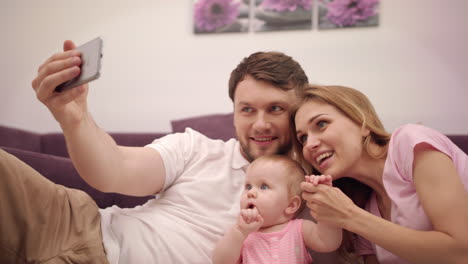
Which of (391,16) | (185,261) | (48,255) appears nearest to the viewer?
(48,255)

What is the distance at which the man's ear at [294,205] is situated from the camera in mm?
1097

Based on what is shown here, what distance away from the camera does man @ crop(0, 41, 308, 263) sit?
91cm

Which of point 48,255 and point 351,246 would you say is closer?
point 48,255

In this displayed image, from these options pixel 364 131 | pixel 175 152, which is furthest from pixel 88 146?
pixel 364 131

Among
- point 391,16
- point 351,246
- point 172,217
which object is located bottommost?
point 351,246

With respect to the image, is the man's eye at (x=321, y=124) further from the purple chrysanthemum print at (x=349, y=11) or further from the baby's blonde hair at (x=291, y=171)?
the purple chrysanthemum print at (x=349, y=11)

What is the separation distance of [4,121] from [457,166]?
9.15 feet

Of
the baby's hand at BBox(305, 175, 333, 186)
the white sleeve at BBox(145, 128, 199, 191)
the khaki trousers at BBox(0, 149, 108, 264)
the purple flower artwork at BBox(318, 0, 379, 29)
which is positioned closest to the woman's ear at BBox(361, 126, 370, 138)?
the baby's hand at BBox(305, 175, 333, 186)

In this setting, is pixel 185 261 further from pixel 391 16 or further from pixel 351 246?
pixel 391 16

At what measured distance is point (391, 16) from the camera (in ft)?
6.45

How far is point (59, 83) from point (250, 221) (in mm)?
595

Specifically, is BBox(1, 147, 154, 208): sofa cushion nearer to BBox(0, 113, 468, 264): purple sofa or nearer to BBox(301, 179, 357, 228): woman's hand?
BBox(0, 113, 468, 264): purple sofa

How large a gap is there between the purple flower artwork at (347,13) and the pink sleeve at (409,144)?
3.85 feet

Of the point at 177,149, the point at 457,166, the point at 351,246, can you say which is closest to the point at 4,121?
the point at 177,149
